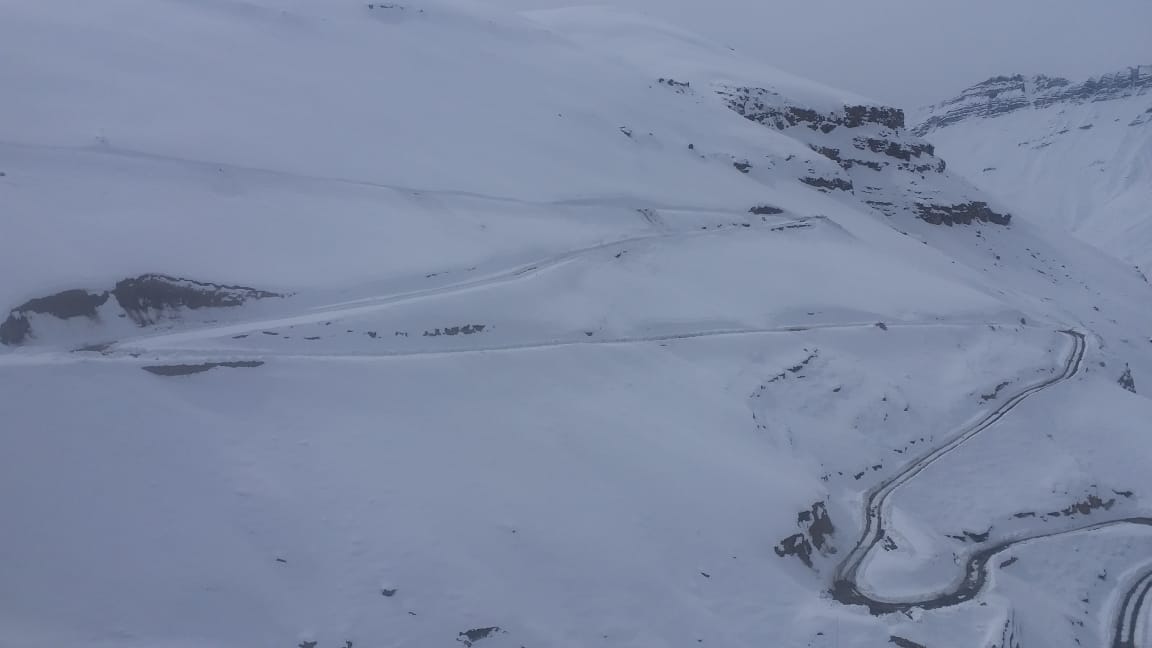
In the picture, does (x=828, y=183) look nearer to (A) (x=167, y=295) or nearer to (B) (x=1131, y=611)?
(B) (x=1131, y=611)

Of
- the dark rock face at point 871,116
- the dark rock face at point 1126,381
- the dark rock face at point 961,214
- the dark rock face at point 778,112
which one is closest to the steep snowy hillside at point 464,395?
the dark rock face at point 1126,381

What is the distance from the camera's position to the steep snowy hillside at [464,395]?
14188mm

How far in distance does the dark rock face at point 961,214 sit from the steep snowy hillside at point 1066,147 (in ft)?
93.3

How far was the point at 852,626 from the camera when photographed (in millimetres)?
16656

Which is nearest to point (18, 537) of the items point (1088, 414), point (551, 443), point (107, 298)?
point (107, 298)

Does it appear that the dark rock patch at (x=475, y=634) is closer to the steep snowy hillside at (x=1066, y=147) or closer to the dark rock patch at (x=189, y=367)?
the dark rock patch at (x=189, y=367)

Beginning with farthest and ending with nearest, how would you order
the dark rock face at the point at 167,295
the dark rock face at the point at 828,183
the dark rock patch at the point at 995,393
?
1. the dark rock face at the point at 828,183
2. the dark rock patch at the point at 995,393
3. the dark rock face at the point at 167,295

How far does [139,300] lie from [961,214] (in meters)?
54.5

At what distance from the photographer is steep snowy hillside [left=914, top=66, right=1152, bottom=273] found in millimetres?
98438

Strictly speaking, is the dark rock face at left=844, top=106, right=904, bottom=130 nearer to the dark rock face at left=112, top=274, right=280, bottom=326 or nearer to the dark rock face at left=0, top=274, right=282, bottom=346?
the dark rock face at left=0, top=274, right=282, bottom=346

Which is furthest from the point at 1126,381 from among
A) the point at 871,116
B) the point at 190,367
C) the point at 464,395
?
the point at 190,367

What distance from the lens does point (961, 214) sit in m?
54.7

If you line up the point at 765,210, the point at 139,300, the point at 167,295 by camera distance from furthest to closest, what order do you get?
1. the point at 765,210
2. the point at 167,295
3. the point at 139,300

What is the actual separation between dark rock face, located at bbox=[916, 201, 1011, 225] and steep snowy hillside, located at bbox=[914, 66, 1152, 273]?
28428 millimetres
